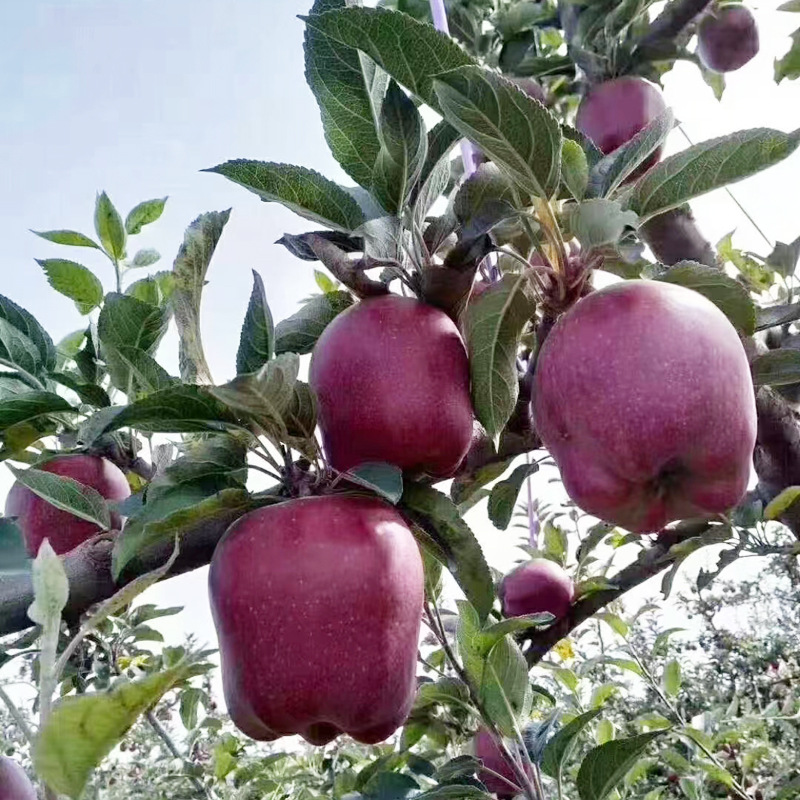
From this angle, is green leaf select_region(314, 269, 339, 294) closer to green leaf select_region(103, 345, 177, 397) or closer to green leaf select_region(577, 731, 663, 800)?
green leaf select_region(103, 345, 177, 397)

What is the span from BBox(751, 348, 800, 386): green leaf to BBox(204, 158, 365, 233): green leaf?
423mm

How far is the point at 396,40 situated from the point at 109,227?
81cm

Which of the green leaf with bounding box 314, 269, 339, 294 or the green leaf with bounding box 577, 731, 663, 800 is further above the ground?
the green leaf with bounding box 314, 269, 339, 294

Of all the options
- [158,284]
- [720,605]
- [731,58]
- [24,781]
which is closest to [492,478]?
[158,284]

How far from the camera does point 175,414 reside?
680mm

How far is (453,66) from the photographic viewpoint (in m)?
0.65

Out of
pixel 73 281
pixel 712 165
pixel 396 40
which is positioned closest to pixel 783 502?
pixel 712 165

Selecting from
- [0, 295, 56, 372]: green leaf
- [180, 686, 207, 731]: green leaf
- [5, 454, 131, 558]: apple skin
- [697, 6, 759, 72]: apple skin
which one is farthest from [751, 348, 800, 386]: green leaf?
[180, 686, 207, 731]: green leaf

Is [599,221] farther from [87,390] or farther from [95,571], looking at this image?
[87,390]

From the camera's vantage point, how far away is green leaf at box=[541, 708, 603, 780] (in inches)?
41.1

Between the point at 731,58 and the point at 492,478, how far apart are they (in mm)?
1157

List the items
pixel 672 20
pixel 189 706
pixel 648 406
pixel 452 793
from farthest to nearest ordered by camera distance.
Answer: pixel 189 706 < pixel 672 20 < pixel 452 793 < pixel 648 406

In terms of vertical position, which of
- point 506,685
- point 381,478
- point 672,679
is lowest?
point 672,679

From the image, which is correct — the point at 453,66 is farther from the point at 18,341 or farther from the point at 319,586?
the point at 18,341
